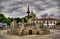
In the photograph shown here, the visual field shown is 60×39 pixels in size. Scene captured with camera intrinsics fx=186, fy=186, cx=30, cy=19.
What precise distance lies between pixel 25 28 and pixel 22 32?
0.87 m

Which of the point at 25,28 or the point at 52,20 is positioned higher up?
the point at 25,28

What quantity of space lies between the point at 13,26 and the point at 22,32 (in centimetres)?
290

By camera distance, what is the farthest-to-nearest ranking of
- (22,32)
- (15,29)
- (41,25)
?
(41,25)
(15,29)
(22,32)

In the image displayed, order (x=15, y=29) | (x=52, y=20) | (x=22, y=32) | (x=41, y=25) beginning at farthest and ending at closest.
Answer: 1. (x=52, y=20)
2. (x=41, y=25)
3. (x=15, y=29)
4. (x=22, y=32)

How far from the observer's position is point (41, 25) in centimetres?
2784

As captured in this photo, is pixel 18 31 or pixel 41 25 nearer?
pixel 18 31

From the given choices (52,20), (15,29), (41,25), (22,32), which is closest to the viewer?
(22,32)

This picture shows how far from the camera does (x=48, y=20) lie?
61.5 meters

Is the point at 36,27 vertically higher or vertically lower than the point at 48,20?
higher

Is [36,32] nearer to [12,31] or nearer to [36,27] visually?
[36,27]

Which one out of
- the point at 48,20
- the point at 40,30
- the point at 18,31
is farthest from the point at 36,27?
the point at 48,20

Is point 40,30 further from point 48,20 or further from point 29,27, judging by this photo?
point 48,20

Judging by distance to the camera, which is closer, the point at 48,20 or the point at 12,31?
the point at 12,31

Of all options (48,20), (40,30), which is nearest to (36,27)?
(40,30)
